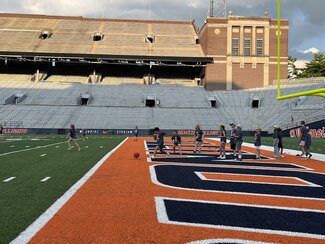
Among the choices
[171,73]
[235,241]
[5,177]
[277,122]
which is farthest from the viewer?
[171,73]

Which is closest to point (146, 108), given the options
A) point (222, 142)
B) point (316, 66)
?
point (222, 142)

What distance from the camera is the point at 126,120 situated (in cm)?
4688

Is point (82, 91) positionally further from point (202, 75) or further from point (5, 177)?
point (5, 177)

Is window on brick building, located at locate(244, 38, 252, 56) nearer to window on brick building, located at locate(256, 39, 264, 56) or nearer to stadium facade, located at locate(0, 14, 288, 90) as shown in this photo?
stadium facade, located at locate(0, 14, 288, 90)

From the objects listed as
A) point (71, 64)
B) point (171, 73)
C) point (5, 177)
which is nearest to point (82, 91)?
point (71, 64)

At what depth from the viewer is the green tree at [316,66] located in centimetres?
7006

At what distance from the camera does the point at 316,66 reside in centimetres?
7088

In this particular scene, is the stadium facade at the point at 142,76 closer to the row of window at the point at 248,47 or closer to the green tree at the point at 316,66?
the row of window at the point at 248,47

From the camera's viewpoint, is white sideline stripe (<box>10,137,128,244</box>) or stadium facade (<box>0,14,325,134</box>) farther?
stadium facade (<box>0,14,325,134</box>)

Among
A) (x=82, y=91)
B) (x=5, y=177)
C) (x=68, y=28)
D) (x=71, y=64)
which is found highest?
(x=68, y=28)

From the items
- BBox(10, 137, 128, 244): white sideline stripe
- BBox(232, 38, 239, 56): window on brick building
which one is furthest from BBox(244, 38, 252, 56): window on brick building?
BBox(10, 137, 128, 244): white sideline stripe

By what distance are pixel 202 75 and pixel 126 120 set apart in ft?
64.5

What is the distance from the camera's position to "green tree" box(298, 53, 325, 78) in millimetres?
70062

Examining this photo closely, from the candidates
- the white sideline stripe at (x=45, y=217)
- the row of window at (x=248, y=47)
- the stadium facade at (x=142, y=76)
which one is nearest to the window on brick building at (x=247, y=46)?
the row of window at (x=248, y=47)
